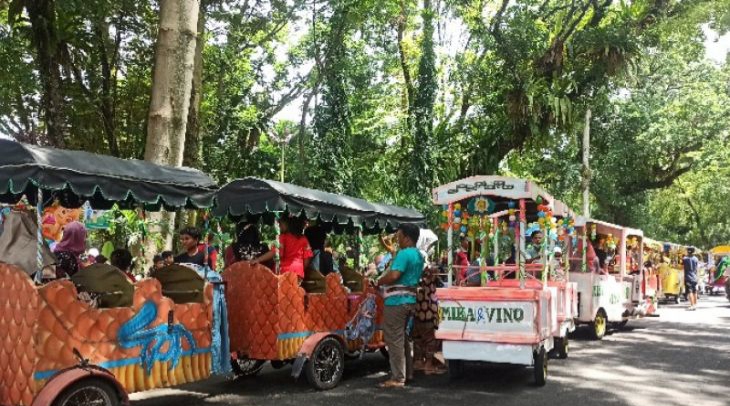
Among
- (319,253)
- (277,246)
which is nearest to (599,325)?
(319,253)

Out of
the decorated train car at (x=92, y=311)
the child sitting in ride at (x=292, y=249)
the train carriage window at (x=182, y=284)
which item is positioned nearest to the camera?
the decorated train car at (x=92, y=311)

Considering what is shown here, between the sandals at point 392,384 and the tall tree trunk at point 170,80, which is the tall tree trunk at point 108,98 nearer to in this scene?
the tall tree trunk at point 170,80

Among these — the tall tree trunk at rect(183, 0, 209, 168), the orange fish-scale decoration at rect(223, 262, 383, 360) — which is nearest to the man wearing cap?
the tall tree trunk at rect(183, 0, 209, 168)

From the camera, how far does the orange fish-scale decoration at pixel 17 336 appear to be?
5.35 meters

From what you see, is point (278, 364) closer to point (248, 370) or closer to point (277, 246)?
point (248, 370)

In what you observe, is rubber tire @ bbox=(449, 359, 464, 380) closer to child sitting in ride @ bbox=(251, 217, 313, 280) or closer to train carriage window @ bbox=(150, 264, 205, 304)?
child sitting in ride @ bbox=(251, 217, 313, 280)

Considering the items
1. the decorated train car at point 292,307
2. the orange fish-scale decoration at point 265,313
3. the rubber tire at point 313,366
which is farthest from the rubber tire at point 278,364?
the orange fish-scale decoration at point 265,313

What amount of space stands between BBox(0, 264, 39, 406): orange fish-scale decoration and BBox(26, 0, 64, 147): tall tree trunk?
30.5 feet

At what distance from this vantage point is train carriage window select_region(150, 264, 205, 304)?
707 cm

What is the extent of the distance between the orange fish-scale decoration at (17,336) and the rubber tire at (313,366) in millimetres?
3139

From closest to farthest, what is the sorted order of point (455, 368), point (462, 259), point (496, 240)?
point (455, 368) → point (496, 240) → point (462, 259)

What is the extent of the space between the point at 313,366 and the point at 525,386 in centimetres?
262

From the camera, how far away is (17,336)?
17.9 ft

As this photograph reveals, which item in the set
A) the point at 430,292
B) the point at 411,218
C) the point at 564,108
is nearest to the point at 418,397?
the point at 430,292
